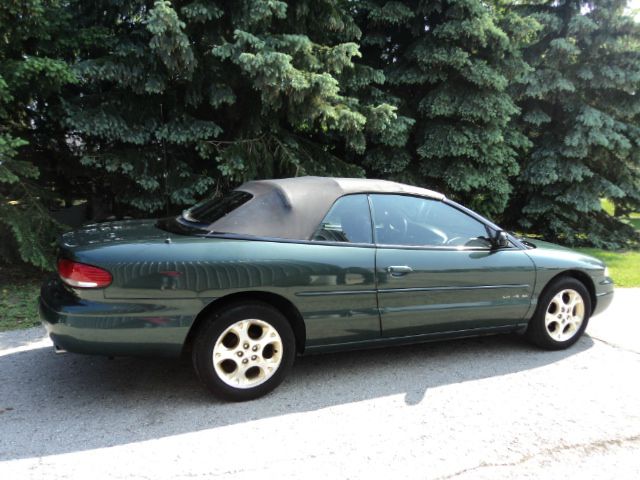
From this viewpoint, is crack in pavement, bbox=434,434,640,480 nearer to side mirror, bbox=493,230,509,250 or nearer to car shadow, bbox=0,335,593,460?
car shadow, bbox=0,335,593,460

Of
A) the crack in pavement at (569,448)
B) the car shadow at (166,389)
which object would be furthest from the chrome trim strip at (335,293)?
the crack in pavement at (569,448)

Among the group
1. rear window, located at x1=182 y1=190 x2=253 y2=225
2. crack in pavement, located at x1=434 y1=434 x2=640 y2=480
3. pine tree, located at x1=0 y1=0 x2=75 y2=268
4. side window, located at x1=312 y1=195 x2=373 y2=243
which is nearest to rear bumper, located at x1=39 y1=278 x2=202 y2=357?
rear window, located at x1=182 y1=190 x2=253 y2=225

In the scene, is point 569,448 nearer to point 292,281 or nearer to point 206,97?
point 292,281

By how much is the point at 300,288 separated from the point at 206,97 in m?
4.51

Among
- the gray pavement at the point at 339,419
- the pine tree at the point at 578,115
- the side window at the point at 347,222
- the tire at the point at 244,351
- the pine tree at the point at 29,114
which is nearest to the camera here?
the gray pavement at the point at 339,419

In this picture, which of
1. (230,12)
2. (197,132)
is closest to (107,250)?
(197,132)

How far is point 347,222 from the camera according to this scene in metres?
3.72

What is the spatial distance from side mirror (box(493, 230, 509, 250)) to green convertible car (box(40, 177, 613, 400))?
11 millimetres

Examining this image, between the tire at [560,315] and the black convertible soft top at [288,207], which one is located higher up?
the black convertible soft top at [288,207]

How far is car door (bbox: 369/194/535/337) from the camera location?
3.71 m

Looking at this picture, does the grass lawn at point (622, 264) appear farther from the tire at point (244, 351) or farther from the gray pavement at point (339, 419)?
the tire at point (244, 351)

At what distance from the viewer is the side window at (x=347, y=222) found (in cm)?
362

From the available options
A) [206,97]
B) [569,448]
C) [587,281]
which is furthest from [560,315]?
[206,97]

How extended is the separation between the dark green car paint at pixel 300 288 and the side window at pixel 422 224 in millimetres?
118
